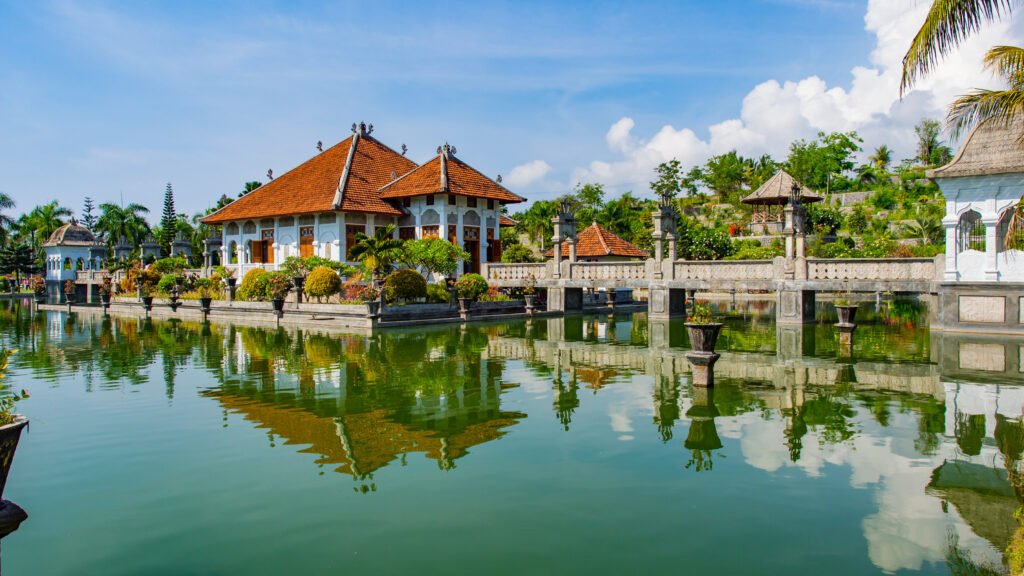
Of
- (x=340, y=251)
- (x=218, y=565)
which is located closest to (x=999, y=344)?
(x=218, y=565)

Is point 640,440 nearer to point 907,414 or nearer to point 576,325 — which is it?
point 907,414

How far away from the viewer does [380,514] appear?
5.84 metres

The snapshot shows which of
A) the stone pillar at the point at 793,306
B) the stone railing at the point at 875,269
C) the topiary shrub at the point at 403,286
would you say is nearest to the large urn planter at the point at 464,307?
the topiary shrub at the point at 403,286

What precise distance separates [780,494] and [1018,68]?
19.4 feet

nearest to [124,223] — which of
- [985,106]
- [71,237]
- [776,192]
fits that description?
[71,237]

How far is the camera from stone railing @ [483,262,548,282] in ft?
99.3

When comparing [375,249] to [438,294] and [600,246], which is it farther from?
[600,246]

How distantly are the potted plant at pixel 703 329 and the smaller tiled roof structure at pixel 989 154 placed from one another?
13.2m

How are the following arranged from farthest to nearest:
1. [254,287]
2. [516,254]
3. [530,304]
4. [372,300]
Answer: [516,254], [254,287], [530,304], [372,300]

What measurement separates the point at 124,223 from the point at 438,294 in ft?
131

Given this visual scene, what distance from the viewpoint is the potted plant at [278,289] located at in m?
25.6

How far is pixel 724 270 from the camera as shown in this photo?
25.1m

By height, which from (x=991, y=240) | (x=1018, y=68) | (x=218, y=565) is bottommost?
(x=218, y=565)

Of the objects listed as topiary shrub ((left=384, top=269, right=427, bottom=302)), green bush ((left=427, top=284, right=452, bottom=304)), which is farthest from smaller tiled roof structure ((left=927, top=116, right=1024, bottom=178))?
topiary shrub ((left=384, top=269, right=427, bottom=302))
